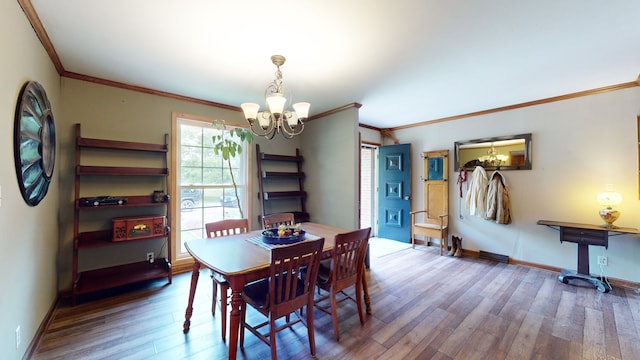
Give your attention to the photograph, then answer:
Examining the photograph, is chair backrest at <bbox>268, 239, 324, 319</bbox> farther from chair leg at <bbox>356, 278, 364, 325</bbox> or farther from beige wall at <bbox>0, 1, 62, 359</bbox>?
beige wall at <bbox>0, 1, 62, 359</bbox>

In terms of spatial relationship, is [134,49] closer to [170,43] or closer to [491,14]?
[170,43]

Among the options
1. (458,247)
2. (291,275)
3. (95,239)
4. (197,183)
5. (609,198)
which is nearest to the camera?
(291,275)

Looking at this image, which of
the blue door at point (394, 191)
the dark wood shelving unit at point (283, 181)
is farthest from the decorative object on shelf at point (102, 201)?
the blue door at point (394, 191)

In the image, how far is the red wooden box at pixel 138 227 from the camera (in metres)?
2.91

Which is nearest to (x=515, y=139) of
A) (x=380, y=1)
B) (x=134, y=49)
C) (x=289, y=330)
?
(x=380, y=1)

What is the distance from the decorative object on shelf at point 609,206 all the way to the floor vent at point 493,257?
1.27m

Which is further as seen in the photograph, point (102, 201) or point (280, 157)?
point (280, 157)

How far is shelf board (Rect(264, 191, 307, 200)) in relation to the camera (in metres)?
4.17

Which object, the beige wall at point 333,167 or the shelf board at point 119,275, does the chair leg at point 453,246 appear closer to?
the beige wall at point 333,167

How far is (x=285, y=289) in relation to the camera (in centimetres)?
183

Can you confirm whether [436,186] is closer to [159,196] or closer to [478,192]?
[478,192]

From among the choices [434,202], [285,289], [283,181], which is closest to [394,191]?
[434,202]

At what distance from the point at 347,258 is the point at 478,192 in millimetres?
3172

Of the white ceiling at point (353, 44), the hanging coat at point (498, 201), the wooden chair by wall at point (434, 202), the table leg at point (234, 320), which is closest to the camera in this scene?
the table leg at point (234, 320)
